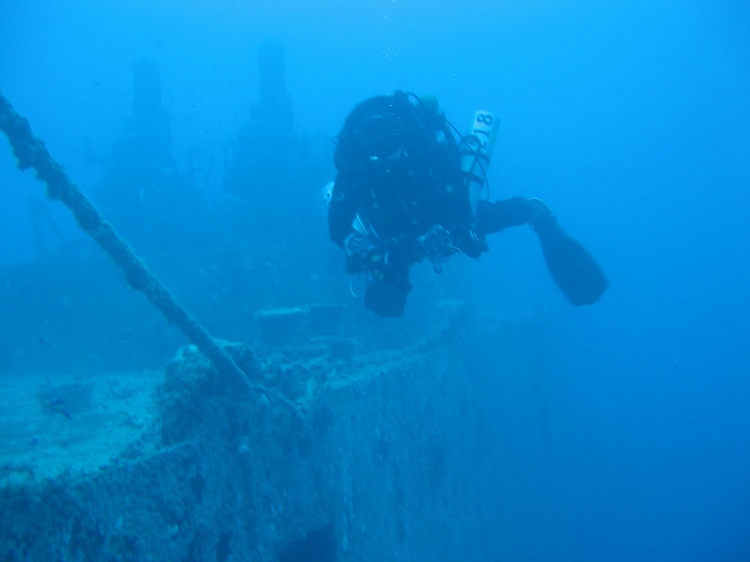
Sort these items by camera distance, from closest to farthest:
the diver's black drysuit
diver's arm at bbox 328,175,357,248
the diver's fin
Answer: the diver's black drysuit
diver's arm at bbox 328,175,357,248
the diver's fin

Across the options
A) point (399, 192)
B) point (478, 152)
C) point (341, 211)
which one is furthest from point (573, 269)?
point (341, 211)

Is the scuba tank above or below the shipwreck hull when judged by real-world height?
above

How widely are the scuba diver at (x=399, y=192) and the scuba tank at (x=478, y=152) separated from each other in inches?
0.4

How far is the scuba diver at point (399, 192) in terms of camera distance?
402cm

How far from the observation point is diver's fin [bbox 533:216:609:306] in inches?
189

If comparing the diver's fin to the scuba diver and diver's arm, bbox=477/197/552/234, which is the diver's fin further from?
the scuba diver

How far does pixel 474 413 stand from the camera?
1112cm

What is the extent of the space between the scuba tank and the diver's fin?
0.94 m

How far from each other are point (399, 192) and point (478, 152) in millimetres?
964

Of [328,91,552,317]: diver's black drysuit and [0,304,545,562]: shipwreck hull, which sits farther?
[328,91,552,317]: diver's black drysuit

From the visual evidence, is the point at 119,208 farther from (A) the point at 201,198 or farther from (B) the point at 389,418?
(B) the point at 389,418

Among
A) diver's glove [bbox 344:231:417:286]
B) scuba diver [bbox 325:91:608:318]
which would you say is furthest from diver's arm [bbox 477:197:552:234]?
diver's glove [bbox 344:231:417:286]

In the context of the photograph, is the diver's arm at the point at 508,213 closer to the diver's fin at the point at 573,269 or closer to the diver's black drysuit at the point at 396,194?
the diver's fin at the point at 573,269

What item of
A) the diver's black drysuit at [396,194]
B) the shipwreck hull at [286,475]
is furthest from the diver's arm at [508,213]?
the shipwreck hull at [286,475]
